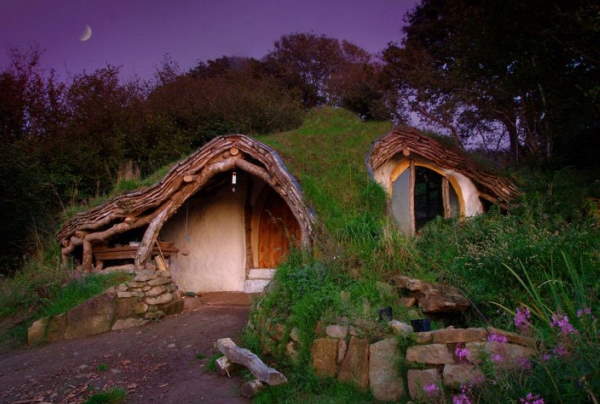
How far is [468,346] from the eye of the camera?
3125mm

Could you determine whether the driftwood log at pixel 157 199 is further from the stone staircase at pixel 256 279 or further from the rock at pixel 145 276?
the stone staircase at pixel 256 279

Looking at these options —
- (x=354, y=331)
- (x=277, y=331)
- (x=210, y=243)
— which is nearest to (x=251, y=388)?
(x=277, y=331)

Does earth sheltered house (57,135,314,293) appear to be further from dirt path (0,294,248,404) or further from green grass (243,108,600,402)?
dirt path (0,294,248,404)

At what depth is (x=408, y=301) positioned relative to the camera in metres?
4.40

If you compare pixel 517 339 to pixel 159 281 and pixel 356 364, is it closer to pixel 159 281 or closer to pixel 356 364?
pixel 356 364

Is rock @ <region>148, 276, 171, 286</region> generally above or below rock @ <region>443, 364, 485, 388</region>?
above

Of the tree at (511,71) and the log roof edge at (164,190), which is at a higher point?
the tree at (511,71)

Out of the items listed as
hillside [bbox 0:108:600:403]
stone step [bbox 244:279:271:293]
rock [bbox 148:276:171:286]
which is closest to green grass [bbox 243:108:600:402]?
hillside [bbox 0:108:600:403]

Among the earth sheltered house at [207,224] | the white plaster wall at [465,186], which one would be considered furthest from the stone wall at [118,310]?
the white plaster wall at [465,186]

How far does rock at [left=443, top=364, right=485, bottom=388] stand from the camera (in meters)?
2.97

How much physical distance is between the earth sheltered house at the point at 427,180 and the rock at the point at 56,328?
5.77m

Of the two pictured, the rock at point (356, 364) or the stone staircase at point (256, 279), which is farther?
the stone staircase at point (256, 279)

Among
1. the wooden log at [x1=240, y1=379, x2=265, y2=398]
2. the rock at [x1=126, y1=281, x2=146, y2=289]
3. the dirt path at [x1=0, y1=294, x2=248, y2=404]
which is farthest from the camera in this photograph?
the rock at [x1=126, y1=281, x2=146, y2=289]

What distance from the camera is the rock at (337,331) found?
157 inches
